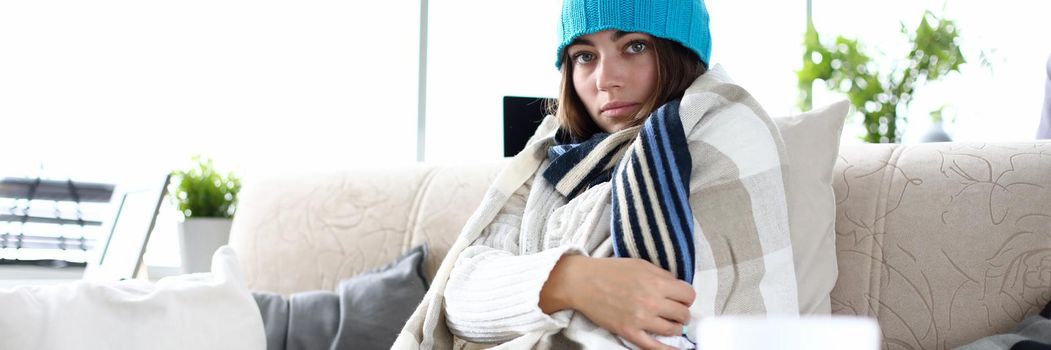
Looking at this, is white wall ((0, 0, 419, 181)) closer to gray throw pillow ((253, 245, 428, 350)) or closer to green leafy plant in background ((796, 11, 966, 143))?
gray throw pillow ((253, 245, 428, 350))

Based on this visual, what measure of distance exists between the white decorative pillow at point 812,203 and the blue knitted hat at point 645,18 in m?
0.19

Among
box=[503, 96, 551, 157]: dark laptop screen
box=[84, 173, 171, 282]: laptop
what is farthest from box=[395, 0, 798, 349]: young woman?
box=[84, 173, 171, 282]: laptop

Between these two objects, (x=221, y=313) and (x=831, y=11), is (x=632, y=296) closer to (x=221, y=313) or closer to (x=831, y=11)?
(x=221, y=313)

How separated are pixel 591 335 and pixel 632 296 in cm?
7

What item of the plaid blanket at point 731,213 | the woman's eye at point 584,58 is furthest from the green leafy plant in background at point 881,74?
the plaid blanket at point 731,213

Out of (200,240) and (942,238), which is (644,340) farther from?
(200,240)

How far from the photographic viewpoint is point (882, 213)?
57.0 inches

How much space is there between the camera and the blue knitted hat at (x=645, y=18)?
4.73 ft

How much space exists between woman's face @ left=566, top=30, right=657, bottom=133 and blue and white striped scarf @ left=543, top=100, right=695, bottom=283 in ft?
0.59

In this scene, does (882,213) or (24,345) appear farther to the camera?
(882,213)

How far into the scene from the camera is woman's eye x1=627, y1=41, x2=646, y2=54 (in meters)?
1.49

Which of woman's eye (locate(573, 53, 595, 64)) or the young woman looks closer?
the young woman

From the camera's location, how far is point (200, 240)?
100 inches

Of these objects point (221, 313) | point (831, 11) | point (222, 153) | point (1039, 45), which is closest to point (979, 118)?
point (1039, 45)
